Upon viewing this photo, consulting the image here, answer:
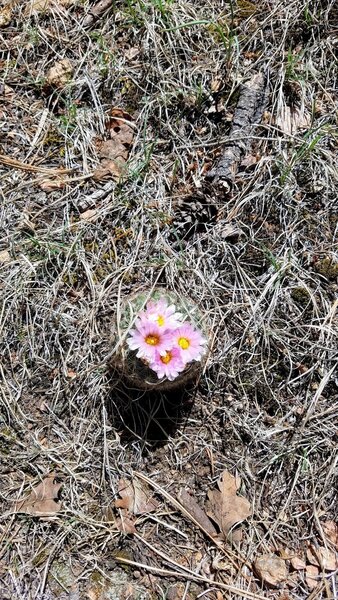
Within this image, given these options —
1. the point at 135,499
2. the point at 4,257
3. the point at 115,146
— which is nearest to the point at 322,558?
the point at 135,499

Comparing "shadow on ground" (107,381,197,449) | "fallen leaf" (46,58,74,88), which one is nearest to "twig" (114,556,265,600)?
"shadow on ground" (107,381,197,449)

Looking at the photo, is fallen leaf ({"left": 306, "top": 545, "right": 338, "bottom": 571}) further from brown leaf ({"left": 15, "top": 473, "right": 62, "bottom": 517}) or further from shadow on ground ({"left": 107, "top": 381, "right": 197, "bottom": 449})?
brown leaf ({"left": 15, "top": 473, "right": 62, "bottom": 517})

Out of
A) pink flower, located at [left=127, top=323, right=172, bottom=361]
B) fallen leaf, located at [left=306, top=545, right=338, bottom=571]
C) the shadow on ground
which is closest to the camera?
pink flower, located at [left=127, top=323, right=172, bottom=361]

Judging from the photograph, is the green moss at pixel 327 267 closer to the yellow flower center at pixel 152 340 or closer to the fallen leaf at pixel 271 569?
the yellow flower center at pixel 152 340

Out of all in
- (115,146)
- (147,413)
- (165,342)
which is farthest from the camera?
(115,146)

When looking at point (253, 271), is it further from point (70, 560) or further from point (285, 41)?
point (70, 560)

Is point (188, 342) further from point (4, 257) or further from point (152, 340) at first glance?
point (4, 257)
